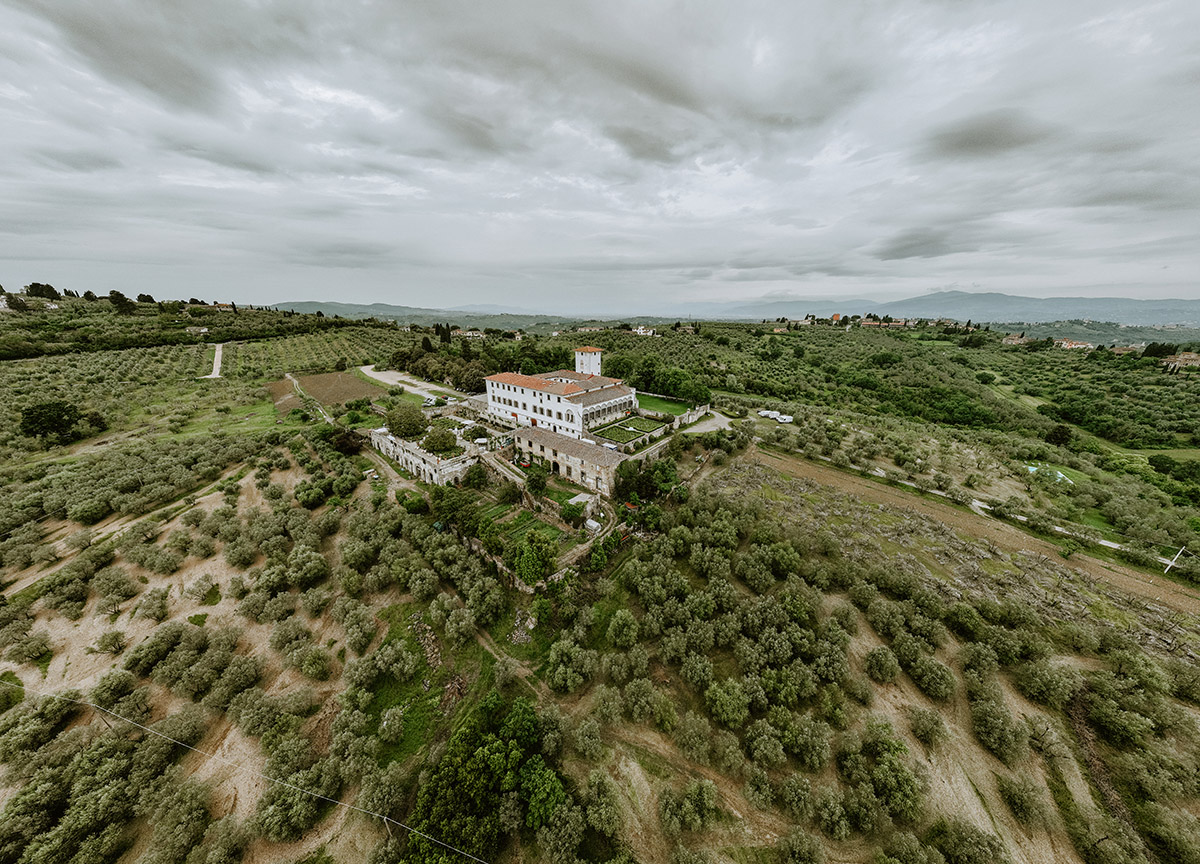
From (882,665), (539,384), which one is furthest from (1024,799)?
(539,384)

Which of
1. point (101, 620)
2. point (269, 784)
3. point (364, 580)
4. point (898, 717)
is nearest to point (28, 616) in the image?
point (101, 620)

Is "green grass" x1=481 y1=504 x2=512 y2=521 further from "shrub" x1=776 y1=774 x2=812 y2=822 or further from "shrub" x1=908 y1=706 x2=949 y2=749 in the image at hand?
"shrub" x1=908 y1=706 x2=949 y2=749

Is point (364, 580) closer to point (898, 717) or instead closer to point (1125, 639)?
point (898, 717)

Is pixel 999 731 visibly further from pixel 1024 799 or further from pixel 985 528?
pixel 985 528

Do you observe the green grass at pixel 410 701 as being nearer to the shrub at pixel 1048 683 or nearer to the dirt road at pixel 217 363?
the shrub at pixel 1048 683

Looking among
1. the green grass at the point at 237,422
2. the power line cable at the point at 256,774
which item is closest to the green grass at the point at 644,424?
the power line cable at the point at 256,774

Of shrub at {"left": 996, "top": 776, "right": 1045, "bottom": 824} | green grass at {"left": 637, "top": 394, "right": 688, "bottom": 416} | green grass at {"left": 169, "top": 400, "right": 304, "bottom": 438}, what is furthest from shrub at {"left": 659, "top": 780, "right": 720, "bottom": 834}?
green grass at {"left": 169, "top": 400, "right": 304, "bottom": 438}
